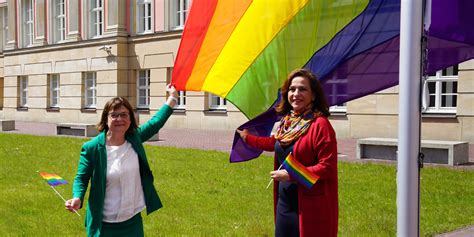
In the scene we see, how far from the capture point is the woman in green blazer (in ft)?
15.0

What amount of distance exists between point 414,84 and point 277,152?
1.05m

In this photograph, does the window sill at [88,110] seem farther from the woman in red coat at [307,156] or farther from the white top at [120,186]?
the woman in red coat at [307,156]

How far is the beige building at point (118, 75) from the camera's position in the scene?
19094 mm

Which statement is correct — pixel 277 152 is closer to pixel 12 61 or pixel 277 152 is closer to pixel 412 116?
pixel 412 116

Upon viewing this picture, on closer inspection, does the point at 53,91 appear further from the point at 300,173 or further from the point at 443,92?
the point at 300,173

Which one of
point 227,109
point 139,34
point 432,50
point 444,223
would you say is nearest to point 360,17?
point 432,50

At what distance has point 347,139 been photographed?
2064 cm

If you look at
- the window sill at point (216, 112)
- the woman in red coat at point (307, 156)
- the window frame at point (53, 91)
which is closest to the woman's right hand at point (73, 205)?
the woman in red coat at point (307, 156)

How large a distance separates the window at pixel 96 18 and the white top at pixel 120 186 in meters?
29.5

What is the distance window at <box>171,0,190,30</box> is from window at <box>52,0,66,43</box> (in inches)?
393

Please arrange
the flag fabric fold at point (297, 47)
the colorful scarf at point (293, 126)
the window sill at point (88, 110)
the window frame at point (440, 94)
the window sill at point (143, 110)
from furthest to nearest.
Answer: the window sill at point (88, 110), the window sill at point (143, 110), the window frame at point (440, 94), the flag fabric fold at point (297, 47), the colorful scarf at point (293, 126)

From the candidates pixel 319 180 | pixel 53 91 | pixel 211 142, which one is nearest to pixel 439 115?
pixel 211 142

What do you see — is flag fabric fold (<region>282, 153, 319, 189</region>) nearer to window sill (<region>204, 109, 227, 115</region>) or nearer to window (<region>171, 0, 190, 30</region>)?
window sill (<region>204, 109, 227, 115</region>)

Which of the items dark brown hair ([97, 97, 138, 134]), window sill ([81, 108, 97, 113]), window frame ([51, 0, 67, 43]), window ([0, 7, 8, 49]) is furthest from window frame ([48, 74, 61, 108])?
dark brown hair ([97, 97, 138, 134])
